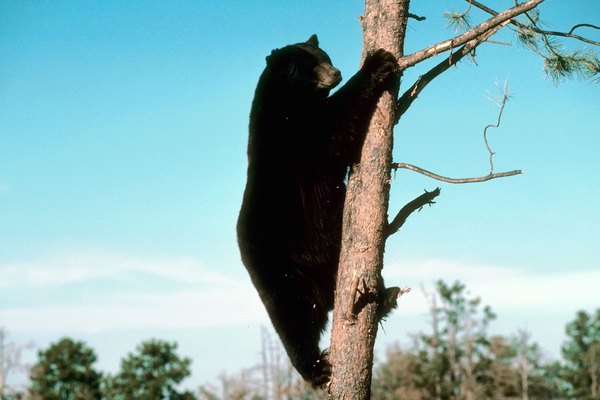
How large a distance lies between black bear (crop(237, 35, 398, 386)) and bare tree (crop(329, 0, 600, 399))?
1.75 feet

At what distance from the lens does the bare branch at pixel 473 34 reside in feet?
12.5

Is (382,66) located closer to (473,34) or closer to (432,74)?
(432,74)

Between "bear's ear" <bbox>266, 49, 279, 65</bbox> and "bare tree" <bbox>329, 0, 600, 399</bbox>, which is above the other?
"bear's ear" <bbox>266, 49, 279, 65</bbox>

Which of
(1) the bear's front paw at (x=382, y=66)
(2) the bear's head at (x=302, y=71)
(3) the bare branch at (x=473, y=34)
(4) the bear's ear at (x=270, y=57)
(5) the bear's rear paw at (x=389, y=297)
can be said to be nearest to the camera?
(3) the bare branch at (x=473, y=34)

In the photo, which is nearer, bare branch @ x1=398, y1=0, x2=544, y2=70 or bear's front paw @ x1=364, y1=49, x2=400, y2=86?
bare branch @ x1=398, y1=0, x2=544, y2=70

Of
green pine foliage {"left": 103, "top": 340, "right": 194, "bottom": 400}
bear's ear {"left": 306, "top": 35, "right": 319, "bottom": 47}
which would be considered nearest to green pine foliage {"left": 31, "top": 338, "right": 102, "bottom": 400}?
green pine foliage {"left": 103, "top": 340, "right": 194, "bottom": 400}

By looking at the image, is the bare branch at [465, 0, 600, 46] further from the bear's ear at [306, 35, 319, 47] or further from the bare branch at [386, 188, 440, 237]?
the bear's ear at [306, 35, 319, 47]

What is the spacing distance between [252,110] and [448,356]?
44118mm

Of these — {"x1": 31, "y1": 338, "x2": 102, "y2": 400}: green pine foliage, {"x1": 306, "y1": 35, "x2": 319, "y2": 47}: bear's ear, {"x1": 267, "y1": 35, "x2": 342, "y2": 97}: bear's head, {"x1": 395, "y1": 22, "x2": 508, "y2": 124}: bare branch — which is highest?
{"x1": 306, "y1": 35, "x2": 319, "y2": 47}: bear's ear

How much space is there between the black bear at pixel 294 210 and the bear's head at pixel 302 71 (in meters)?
0.02

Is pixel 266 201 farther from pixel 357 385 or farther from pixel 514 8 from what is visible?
pixel 514 8

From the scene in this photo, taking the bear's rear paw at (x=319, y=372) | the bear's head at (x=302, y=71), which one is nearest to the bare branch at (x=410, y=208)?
the bear's rear paw at (x=319, y=372)

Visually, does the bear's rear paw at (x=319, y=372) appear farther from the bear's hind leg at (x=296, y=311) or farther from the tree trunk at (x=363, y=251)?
the tree trunk at (x=363, y=251)

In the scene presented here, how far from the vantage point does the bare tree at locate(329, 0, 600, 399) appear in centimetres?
355
